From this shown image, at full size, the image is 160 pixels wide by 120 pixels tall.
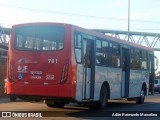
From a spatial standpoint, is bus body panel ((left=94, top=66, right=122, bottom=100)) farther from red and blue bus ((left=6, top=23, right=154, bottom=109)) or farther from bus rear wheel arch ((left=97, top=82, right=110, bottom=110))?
bus rear wheel arch ((left=97, top=82, right=110, bottom=110))

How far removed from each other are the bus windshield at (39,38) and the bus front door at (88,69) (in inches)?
57.2

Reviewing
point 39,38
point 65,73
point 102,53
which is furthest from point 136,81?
point 39,38

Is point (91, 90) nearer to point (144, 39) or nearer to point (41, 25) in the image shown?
point (41, 25)

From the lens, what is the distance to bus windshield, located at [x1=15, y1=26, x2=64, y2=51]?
15.5 metres

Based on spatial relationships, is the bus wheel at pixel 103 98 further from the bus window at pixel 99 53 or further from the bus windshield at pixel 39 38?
the bus windshield at pixel 39 38

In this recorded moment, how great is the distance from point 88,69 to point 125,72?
5016 millimetres

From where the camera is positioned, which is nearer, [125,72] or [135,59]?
[125,72]

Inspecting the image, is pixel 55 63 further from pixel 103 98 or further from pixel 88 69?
pixel 103 98

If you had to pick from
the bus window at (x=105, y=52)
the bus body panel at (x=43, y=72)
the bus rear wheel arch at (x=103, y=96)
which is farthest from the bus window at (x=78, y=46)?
the bus rear wheel arch at (x=103, y=96)

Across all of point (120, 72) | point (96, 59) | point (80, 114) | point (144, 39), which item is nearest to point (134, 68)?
point (120, 72)

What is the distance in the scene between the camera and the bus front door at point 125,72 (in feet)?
69.6

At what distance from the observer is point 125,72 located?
21.5m

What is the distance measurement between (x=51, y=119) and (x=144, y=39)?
6218 cm

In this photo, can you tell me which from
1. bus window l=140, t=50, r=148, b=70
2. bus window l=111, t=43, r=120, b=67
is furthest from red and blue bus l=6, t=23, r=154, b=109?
bus window l=140, t=50, r=148, b=70
